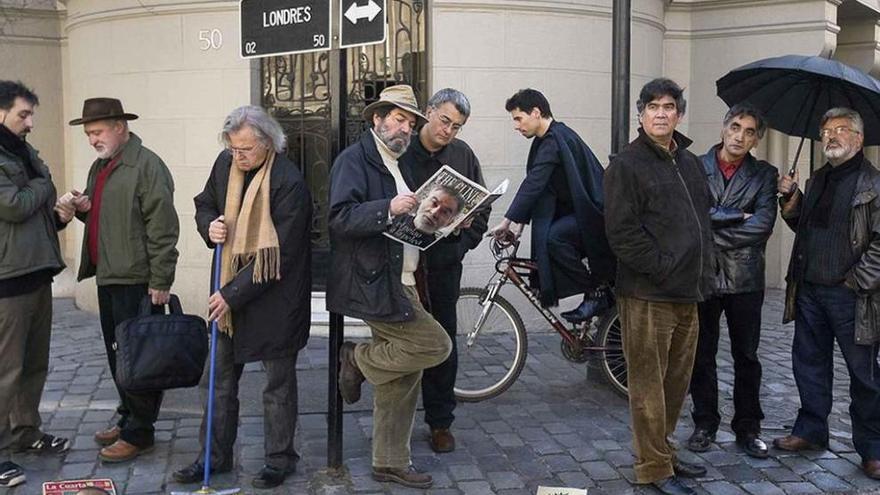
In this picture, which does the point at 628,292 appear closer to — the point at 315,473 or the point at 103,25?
the point at 315,473

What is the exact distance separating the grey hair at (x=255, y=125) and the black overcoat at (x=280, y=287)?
0.12 meters

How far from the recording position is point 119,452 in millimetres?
4914

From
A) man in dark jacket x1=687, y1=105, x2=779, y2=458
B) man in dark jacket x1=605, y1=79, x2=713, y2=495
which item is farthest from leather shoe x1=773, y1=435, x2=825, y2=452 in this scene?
man in dark jacket x1=605, y1=79, x2=713, y2=495

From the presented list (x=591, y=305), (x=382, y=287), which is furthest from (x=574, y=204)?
(x=382, y=287)

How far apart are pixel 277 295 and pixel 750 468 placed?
108 inches

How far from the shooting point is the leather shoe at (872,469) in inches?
190

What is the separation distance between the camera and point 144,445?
504 centimetres

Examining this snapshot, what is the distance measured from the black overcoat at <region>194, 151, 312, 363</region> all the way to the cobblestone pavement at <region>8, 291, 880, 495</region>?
2.45ft

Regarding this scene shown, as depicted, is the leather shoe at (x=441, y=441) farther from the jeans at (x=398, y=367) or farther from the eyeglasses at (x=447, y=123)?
the eyeglasses at (x=447, y=123)

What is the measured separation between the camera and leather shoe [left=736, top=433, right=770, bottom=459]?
5.14 m

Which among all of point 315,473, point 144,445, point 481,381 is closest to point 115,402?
point 144,445

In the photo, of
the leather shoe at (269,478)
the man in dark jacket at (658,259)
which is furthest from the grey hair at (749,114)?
the leather shoe at (269,478)

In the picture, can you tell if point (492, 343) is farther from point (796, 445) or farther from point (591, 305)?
point (796, 445)

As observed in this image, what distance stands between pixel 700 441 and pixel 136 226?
339 cm
